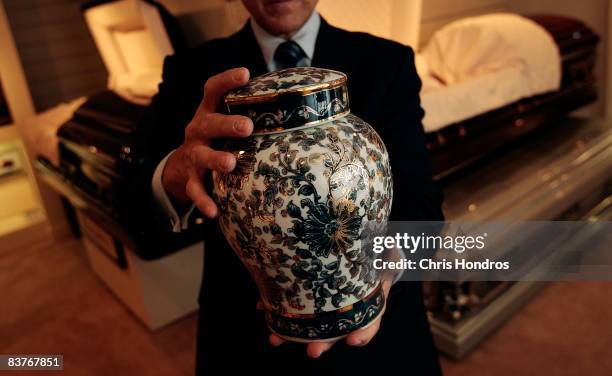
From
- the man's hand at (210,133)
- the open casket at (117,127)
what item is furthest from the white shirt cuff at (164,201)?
the open casket at (117,127)

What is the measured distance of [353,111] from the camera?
0.74 metres

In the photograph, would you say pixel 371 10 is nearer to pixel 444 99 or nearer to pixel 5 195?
pixel 444 99

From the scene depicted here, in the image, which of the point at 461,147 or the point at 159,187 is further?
the point at 461,147

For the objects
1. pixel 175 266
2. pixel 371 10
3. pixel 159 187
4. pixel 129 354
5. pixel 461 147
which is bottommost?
pixel 129 354

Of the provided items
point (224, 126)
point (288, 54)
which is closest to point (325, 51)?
point (288, 54)

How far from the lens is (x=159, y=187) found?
729 mm

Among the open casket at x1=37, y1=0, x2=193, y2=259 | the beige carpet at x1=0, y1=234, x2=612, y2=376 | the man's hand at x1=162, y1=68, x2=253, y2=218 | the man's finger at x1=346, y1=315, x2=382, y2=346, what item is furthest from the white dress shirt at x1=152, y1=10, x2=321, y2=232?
the open casket at x1=37, y1=0, x2=193, y2=259

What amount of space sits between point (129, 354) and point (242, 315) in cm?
131

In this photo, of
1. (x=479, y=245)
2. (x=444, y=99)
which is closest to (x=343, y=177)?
(x=479, y=245)

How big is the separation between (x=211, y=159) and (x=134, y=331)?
5.85 feet

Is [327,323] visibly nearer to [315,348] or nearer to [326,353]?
[315,348]

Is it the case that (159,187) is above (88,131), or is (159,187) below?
above

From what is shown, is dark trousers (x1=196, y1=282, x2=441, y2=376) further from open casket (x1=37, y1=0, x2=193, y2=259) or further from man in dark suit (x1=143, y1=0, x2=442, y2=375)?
open casket (x1=37, y1=0, x2=193, y2=259)

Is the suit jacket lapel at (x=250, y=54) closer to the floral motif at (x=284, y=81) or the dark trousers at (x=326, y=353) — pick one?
the floral motif at (x=284, y=81)
